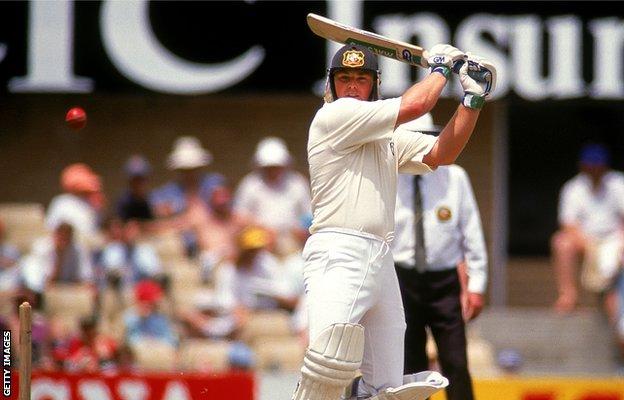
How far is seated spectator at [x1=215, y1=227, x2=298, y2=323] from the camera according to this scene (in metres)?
10.5

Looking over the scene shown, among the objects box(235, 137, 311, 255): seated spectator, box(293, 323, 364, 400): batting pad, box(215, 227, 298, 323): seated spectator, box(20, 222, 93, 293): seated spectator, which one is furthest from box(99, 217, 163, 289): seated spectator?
box(293, 323, 364, 400): batting pad

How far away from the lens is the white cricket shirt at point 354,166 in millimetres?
5883

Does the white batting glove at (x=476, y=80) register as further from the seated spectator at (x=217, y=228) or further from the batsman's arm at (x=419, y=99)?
the seated spectator at (x=217, y=228)

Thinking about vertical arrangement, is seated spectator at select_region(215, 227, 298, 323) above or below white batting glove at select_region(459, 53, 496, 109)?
below

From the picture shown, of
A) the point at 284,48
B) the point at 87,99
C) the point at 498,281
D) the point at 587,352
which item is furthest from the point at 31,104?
the point at 587,352

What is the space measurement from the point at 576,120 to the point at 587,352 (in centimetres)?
273

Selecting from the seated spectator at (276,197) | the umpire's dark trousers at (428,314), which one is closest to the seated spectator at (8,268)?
the seated spectator at (276,197)

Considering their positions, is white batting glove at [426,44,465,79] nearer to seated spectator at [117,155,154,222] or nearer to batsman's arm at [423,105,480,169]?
batsman's arm at [423,105,480,169]

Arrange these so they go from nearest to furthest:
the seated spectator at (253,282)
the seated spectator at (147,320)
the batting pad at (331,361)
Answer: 1. the batting pad at (331,361)
2. the seated spectator at (147,320)
3. the seated spectator at (253,282)

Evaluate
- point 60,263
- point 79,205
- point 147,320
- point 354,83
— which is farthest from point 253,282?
point 354,83

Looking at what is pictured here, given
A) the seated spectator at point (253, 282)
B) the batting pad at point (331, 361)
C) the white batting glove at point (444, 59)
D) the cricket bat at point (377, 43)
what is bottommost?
the seated spectator at point (253, 282)

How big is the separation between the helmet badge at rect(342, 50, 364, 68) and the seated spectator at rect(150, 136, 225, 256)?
529 centimetres

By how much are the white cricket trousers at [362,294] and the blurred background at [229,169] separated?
3030 mm

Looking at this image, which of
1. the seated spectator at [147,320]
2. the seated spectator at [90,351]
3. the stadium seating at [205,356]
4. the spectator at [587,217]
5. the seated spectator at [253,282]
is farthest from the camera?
the spectator at [587,217]
